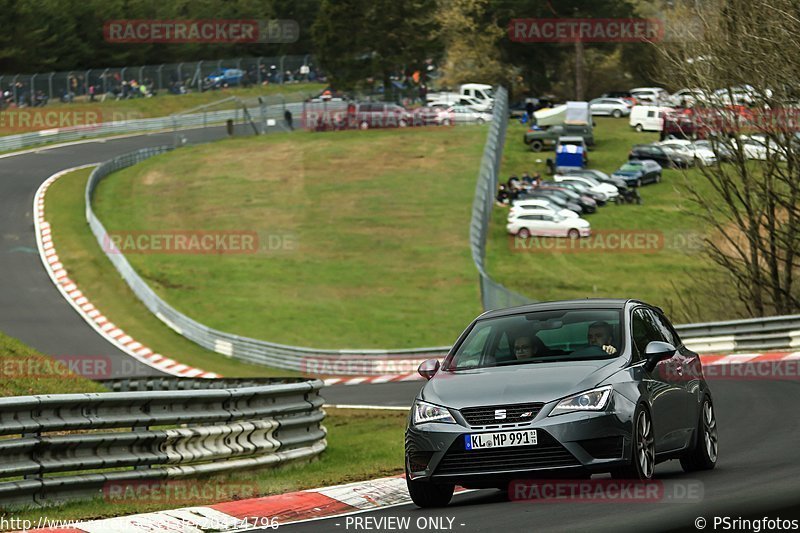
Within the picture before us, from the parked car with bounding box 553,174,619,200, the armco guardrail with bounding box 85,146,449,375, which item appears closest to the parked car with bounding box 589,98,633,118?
the parked car with bounding box 553,174,619,200

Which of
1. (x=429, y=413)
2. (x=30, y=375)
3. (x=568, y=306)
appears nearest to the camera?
(x=429, y=413)

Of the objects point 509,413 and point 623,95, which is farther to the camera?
point 623,95

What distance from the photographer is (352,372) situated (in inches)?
1389

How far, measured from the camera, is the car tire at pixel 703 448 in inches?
447

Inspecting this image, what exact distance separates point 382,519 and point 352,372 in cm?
2594

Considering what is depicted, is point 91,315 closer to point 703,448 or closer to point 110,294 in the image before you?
point 110,294

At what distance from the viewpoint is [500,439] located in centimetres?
936

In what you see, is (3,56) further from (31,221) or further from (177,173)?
(31,221)

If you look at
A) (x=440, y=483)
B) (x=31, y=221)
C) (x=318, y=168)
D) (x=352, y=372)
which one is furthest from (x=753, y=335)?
(x=318, y=168)

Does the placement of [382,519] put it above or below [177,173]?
above

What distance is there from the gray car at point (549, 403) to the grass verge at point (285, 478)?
207 cm

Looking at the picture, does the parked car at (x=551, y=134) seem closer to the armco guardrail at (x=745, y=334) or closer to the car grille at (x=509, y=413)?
the armco guardrail at (x=745, y=334)

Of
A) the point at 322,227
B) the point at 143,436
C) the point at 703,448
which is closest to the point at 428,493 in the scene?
the point at 143,436

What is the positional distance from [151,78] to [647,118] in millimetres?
36761
